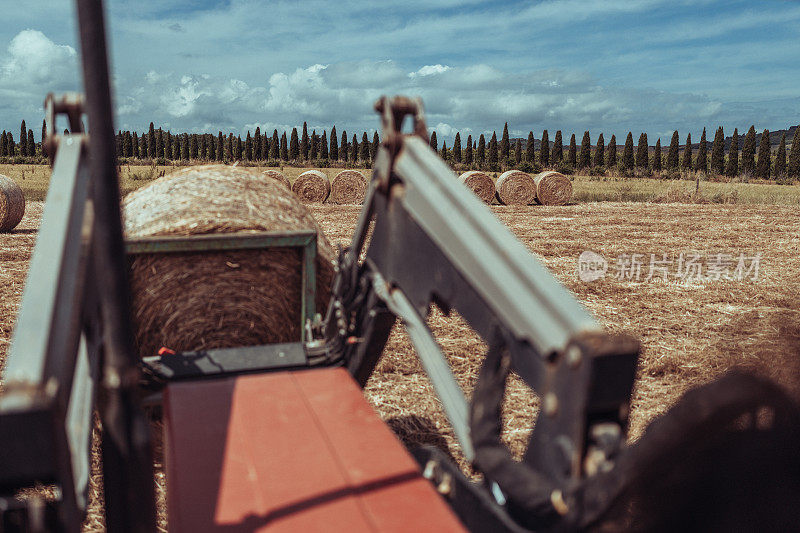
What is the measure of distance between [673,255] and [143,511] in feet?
36.7

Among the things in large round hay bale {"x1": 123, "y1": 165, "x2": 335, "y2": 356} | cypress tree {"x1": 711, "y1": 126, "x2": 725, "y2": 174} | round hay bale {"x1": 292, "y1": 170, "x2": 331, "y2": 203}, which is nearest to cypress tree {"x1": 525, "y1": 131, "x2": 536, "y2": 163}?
cypress tree {"x1": 711, "y1": 126, "x2": 725, "y2": 174}

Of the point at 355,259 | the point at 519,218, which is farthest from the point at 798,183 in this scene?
the point at 355,259

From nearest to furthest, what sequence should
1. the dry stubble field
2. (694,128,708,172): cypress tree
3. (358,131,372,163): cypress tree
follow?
the dry stubble field
(694,128,708,172): cypress tree
(358,131,372,163): cypress tree

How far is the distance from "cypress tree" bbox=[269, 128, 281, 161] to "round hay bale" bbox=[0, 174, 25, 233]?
53325 mm

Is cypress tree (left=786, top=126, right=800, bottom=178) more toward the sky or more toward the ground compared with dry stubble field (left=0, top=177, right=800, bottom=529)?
more toward the sky

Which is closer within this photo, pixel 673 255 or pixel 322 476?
pixel 322 476

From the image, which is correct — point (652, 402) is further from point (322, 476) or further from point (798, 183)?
point (798, 183)

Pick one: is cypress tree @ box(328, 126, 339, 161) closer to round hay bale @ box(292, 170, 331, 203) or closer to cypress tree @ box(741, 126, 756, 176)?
cypress tree @ box(741, 126, 756, 176)

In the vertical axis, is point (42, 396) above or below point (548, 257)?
above

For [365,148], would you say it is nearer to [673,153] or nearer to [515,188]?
[673,153]

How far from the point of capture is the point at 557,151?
182 ft

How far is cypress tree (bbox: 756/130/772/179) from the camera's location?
4591 cm

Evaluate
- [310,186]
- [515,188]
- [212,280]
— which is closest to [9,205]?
[310,186]

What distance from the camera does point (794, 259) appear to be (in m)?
11.0
